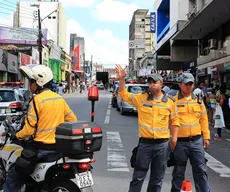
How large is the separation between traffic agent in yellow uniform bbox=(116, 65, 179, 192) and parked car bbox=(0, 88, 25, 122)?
9132 millimetres

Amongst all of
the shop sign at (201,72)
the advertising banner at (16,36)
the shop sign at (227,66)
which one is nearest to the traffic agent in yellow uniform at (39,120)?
the shop sign at (227,66)

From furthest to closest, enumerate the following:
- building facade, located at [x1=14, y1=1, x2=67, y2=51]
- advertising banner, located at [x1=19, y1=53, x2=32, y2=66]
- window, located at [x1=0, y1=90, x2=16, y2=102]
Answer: building facade, located at [x1=14, y1=1, x2=67, y2=51], advertising banner, located at [x1=19, y1=53, x2=32, y2=66], window, located at [x1=0, y1=90, x2=16, y2=102]

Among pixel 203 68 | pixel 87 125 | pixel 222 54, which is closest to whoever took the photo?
pixel 87 125

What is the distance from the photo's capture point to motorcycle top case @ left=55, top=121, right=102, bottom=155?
12.8 ft

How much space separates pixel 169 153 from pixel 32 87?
214cm

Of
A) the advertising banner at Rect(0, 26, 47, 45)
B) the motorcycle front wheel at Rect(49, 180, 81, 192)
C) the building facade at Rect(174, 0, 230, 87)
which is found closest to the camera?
the motorcycle front wheel at Rect(49, 180, 81, 192)

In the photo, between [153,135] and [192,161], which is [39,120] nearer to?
[153,135]

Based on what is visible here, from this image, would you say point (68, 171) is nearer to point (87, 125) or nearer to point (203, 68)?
point (87, 125)

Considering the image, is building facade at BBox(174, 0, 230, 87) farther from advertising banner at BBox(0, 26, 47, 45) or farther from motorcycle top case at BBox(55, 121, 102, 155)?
advertising banner at BBox(0, 26, 47, 45)

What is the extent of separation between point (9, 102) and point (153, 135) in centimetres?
1020

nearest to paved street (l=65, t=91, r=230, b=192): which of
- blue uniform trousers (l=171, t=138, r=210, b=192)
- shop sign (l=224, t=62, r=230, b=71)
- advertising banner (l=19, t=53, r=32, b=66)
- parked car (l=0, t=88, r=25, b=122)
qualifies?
blue uniform trousers (l=171, t=138, r=210, b=192)

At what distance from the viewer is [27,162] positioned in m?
4.12

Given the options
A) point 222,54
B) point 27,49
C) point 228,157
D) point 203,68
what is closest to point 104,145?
point 228,157

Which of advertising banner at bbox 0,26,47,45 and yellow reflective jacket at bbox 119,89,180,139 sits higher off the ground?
advertising banner at bbox 0,26,47,45
